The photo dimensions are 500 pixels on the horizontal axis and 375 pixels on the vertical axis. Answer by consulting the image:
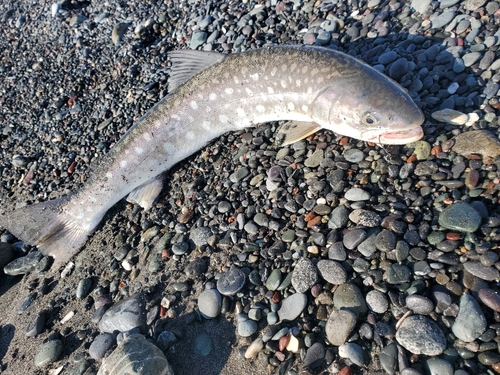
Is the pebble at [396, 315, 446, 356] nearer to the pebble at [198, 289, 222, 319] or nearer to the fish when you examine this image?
the pebble at [198, 289, 222, 319]

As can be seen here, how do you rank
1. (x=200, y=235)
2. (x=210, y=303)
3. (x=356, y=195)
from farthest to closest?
(x=200, y=235), (x=356, y=195), (x=210, y=303)

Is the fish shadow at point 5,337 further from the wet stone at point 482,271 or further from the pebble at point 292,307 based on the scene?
the wet stone at point 482,271

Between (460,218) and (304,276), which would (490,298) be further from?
(304,276)

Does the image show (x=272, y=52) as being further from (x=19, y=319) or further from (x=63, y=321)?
(x=19, y=319)

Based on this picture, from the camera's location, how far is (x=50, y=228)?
466cm

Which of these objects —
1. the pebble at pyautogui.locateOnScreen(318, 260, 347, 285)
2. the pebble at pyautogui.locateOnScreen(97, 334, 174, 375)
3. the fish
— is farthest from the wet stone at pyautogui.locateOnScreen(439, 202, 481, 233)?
the pebble at pyautogui.locateOnScreen(97, 334, 174, 375)

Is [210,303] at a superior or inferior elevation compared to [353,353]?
superior

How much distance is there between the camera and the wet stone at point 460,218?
3041 millimetres

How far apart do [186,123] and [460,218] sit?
9.96 ft

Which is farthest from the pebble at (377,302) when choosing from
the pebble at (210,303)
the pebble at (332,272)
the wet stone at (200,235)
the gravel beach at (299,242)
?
the wet stone at (200,235)

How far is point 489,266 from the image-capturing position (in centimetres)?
284

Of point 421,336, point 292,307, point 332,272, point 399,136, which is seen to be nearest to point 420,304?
point 421,336

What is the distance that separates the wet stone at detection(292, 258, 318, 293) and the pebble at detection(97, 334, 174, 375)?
3.97ft

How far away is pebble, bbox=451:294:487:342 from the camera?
2629 millimetres
